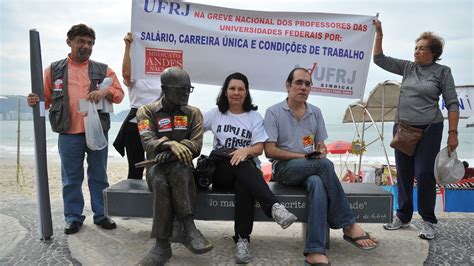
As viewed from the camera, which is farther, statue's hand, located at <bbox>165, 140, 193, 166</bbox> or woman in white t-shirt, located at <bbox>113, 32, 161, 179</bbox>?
woman in white t-shirt, located at <bbox>113, 32, 161, 179</bbox>

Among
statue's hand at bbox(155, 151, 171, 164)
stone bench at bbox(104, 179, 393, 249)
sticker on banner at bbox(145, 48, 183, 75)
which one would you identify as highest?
sticker on banner at bbox(145, 48, 183, 75)

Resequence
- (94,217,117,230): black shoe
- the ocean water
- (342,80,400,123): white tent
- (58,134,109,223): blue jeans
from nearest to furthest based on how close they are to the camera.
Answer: (58,134,109,223): blue jeans → (94,217,117,230): black shoe → (342,80,400,123): white tent → the ocean water

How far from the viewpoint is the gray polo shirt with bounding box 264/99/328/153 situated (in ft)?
11.5

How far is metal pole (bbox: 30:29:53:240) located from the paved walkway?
0.20m

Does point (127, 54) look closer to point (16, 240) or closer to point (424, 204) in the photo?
point (16, 240)

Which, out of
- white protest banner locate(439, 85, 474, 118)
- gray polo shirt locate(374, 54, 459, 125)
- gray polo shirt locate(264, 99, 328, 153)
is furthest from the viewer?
white protest banner locate(439, 85, 474, 118)

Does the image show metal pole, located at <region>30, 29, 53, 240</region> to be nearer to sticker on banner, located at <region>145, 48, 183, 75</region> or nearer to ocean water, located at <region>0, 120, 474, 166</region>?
sticker on banner, located at <region>145, 48, 183, 75</region>

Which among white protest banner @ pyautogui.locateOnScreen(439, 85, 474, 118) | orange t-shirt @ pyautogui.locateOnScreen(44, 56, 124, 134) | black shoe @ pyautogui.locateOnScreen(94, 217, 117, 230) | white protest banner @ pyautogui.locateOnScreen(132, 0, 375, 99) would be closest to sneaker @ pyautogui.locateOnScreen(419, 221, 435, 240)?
white protest banner @ pyautogui.locateOnScreen(132, 0, 375, 99)

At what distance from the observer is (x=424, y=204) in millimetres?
3959

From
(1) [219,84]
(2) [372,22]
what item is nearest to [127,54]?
(1) [219,84]

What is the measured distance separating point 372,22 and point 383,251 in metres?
2.60

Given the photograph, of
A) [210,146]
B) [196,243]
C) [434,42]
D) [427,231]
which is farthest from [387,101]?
[210,146]

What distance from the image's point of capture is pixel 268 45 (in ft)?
15.0

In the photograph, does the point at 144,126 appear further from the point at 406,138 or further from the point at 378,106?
the point at 378,106
